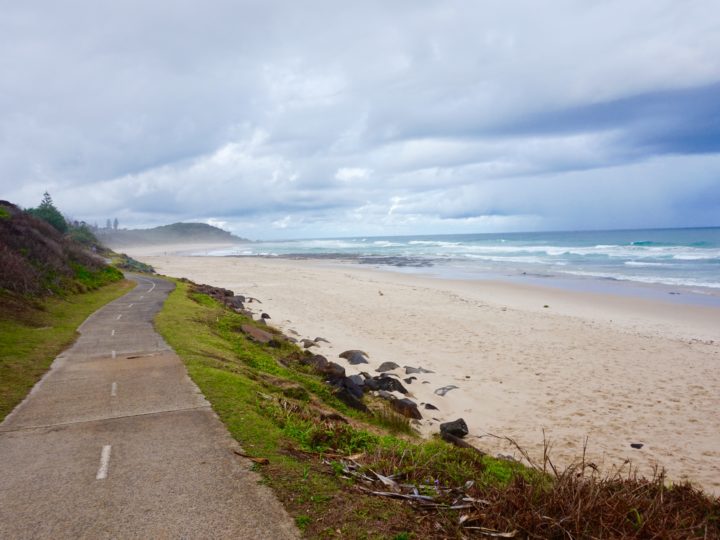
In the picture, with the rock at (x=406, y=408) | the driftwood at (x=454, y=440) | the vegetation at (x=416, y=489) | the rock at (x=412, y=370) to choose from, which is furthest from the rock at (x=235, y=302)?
the driftwood at (x=454, y=440)

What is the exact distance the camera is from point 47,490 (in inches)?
213

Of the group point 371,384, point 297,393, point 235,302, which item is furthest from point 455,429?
point 235,302

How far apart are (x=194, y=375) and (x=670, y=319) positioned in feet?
68.7

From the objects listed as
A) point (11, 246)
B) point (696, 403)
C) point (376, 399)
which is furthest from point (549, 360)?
point (11, 246)

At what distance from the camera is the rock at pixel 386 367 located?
14257mm

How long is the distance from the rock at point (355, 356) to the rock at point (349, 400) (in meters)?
4.27

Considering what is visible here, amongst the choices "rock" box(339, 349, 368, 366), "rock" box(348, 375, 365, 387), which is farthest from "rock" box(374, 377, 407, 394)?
"rock" box(339, 349, 368, 366)

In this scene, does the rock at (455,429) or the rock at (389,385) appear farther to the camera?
the rock at (389,385)

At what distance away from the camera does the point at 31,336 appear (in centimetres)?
1417

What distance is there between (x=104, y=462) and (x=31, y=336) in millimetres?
10384

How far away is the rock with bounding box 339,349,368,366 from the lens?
15109 millimetres

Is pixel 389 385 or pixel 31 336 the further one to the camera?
pixel 31 336

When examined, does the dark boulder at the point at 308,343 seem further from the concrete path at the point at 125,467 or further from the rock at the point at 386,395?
the concrete path at the point at 125,467

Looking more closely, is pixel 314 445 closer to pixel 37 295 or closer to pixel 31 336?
pixel 31 336
